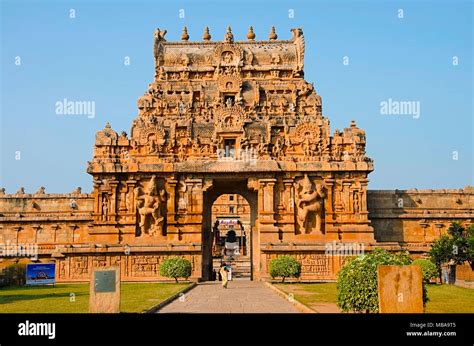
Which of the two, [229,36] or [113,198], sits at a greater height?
[229,36]

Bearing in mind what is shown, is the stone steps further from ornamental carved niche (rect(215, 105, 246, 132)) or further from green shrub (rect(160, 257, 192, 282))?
green shrub (rect(160, 257, 192, 282))

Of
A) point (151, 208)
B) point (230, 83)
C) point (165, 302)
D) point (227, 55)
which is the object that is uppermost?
point (227, 55)

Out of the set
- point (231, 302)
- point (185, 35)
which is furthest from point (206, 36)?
point (231, 302)

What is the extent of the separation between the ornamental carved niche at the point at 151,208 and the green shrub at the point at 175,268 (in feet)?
13.2

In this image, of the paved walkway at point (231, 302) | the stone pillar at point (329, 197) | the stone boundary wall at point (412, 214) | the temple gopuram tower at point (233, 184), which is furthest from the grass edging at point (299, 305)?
the stone boundary wall at point (412, 214)

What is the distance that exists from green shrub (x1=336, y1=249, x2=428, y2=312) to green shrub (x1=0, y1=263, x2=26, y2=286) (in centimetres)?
2085

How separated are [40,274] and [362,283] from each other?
1962cm

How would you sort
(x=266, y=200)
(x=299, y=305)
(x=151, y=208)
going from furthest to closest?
1. (x=266, y=200)
2. (x=151, y=208)
3. (x=299, y=305)

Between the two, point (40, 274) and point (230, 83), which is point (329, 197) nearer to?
point (230, 83)

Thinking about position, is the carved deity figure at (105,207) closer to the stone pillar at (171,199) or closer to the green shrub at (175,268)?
the stone pillar at (171,199)

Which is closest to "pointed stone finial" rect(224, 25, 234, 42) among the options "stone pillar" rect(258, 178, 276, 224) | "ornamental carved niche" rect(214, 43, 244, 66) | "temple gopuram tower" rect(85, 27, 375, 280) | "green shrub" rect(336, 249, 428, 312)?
"ornamental carved niche" rect(214, 43, 244, 66)

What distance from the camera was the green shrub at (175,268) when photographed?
107ft

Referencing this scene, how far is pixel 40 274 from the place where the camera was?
3061cm

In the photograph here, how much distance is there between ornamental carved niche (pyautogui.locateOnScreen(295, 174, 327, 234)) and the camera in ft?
119
